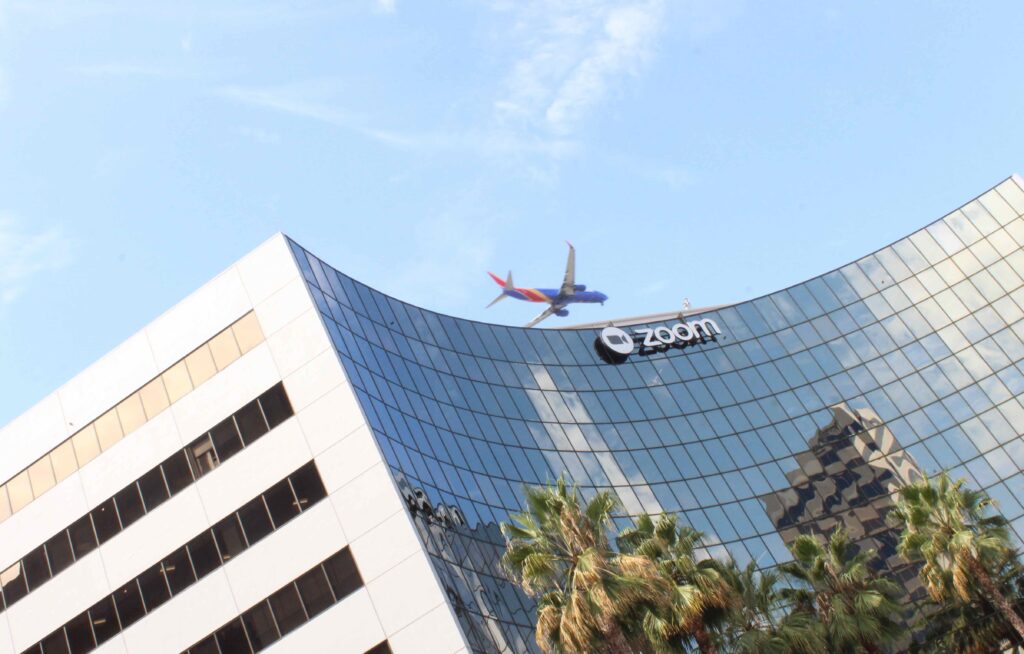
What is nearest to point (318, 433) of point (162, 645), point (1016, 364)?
point (162, 645)

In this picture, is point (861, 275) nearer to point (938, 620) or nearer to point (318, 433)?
point (938, 620)

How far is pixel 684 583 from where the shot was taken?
31.6 m

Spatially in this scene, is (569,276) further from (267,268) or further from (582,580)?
(582,580)

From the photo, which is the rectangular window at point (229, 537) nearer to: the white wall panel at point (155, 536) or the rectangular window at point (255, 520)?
the rectangular window at point (255, 520)

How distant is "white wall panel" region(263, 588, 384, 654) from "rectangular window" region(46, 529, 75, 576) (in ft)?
35.8

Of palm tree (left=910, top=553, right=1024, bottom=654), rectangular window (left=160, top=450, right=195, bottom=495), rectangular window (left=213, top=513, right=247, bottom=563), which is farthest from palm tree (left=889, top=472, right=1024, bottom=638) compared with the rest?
rectangular window (left=160, top=450, right=195, bottom=495)

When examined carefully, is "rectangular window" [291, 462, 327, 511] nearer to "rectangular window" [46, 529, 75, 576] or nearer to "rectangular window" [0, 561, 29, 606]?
"rectangular window" [46, 529, 75, 576]

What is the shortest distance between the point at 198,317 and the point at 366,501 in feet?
39.9

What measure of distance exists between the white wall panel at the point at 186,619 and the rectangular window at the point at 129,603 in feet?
1.16

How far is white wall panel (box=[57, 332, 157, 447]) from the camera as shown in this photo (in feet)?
149

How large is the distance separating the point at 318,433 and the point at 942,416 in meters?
39.3

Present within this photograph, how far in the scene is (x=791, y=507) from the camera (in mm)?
59875

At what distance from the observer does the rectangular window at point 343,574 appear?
3809cm

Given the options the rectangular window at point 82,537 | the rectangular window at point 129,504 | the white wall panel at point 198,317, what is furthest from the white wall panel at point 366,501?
the rectangular window at point 82,537
